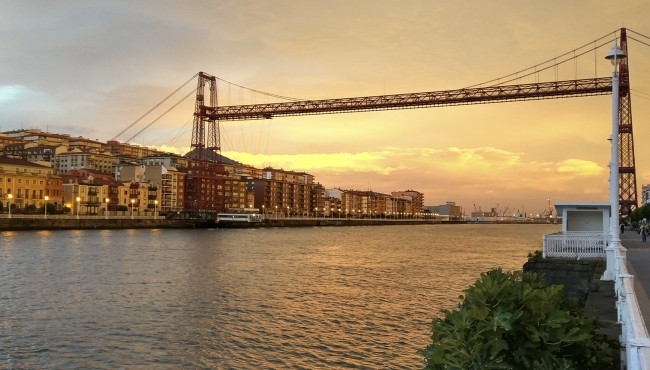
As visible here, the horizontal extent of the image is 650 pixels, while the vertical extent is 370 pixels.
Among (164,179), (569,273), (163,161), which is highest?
(163,161)

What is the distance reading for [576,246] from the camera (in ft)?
41.1

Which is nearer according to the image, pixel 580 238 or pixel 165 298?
pixel 580 238

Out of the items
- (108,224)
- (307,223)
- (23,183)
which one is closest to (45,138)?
(23,183)

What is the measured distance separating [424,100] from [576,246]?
52.6 meters

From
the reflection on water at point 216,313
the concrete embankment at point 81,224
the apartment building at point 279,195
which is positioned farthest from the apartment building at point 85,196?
the reflection on water at point 216,313

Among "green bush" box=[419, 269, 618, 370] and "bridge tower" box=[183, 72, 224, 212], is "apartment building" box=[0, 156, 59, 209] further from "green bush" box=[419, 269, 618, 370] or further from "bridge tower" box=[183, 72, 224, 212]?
"green bush" box=[419, 269, 618, 370]

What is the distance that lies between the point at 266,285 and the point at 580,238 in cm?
1000

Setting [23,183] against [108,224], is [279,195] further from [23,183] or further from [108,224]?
[108,224]

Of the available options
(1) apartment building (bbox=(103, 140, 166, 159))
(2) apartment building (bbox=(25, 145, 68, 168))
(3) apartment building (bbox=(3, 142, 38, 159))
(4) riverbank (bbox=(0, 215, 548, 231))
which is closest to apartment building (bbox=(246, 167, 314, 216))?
(1) apartment building (bbox=(103, 140, 166, 159))

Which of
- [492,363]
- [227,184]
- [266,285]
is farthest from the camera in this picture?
[227,184]

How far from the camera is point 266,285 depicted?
18594 mm

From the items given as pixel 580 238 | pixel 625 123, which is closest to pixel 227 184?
pixel 625 123

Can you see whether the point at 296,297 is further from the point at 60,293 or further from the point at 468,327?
the point at 468,327

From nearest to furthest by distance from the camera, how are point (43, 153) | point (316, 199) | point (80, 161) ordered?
1. point (80, 161)
2. point (43, 153)
3. point (316, 199)
